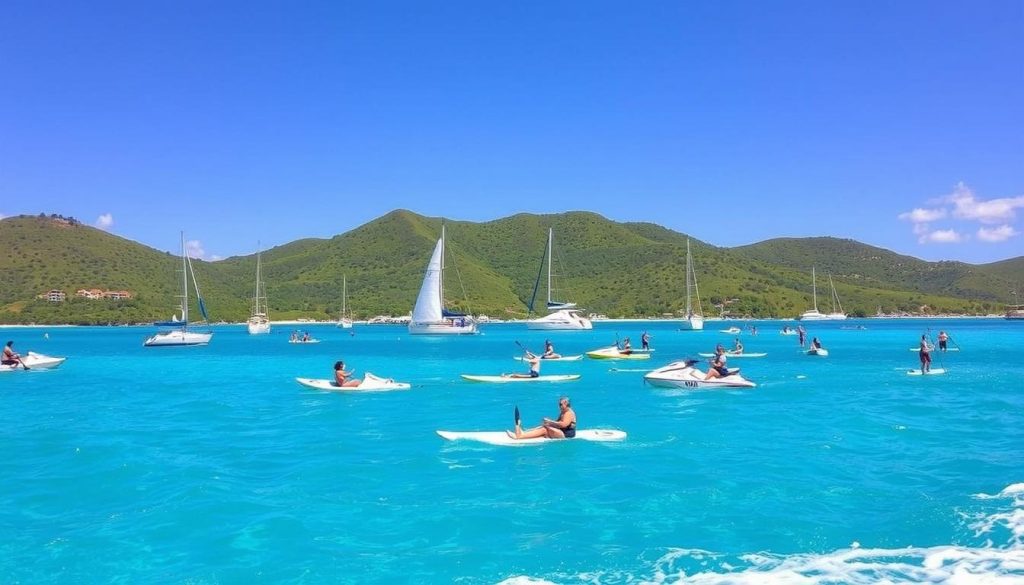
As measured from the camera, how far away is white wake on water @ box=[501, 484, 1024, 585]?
11.8 metres

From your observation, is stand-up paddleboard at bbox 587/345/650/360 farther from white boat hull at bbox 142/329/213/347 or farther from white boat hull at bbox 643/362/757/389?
white boat hull at bbox 142/329/213/347

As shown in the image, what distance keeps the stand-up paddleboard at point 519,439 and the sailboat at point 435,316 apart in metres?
78.3

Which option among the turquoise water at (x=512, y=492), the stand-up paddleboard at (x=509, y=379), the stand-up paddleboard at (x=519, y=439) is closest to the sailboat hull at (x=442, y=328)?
the stand-up paddleboard at (x=509, y=379)

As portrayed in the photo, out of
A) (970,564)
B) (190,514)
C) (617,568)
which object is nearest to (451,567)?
(617,568)

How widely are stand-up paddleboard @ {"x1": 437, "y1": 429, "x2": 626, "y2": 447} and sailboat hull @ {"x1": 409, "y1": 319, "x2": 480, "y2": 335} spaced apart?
3344 inches

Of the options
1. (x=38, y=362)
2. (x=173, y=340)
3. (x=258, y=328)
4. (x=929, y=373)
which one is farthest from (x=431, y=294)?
(x=929, y=373)

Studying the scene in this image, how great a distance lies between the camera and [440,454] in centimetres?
2189

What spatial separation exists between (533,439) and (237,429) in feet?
36.3

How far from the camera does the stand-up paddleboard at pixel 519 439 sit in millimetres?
23062

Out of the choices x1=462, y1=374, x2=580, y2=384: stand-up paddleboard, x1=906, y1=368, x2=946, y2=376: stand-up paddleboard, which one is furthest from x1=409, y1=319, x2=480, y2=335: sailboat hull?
x1=906, y1=368, x2=946, y2=376: stand-up paddleboard

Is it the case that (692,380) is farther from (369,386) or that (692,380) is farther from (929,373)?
(929,373)

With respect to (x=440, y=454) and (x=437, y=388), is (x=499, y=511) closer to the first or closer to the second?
(x=440, y=454)

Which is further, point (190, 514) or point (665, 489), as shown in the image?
point (665, 489)

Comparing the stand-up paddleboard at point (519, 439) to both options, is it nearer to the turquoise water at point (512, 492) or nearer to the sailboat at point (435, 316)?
the turquoise water at point (512, 492)
